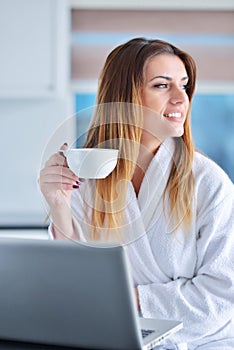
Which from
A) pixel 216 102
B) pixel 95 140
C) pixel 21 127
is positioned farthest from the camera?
pixel 216 102

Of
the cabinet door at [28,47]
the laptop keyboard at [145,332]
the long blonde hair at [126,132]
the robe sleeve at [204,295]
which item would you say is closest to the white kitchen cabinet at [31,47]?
the cabinet door at [28,47]

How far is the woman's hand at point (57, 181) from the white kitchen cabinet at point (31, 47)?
1.84 meters

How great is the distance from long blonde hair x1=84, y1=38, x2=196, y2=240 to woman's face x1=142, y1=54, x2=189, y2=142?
0.02m

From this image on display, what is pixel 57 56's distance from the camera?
3.54 metres

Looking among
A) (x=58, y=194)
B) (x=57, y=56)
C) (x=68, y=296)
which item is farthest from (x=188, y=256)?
(x=57, y=56)

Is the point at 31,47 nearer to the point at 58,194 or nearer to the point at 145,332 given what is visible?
Answer: the point at 58,194

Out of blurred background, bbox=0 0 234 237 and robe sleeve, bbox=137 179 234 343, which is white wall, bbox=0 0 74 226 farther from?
robe sleeve, bbox=137 179 234 343

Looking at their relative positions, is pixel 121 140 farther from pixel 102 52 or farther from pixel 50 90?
pixel 102 52

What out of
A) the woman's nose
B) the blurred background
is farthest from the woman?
the blurred background

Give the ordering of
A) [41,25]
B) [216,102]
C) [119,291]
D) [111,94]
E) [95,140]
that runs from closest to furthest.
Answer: [119,291]
[95,140]
[111,94]
[41,25]
[216,102]

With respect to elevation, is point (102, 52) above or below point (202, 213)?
above

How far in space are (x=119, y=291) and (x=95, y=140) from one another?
442 mm

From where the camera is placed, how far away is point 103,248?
52.5 inches

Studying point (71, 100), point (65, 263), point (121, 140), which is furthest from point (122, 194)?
point (71, 100)
